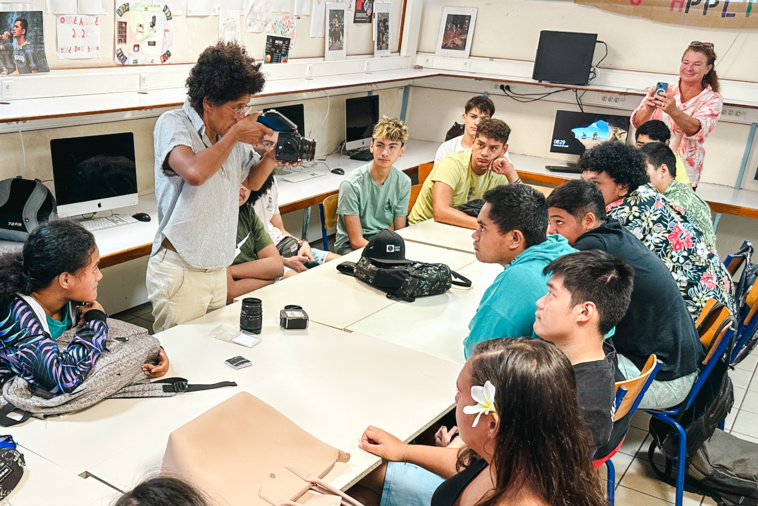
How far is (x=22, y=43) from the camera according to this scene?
3234 mm

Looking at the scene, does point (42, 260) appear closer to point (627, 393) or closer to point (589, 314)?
point (589, 314)

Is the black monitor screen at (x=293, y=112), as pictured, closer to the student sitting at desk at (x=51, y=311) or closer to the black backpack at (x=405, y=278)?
the black backpack at (x=405, y=278)

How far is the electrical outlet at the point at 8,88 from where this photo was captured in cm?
317

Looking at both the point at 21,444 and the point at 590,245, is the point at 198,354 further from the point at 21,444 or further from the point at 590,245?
the point at 590,245

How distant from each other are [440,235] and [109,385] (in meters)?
2.30

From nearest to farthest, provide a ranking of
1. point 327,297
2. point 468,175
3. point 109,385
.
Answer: point 109,385 → point 327,297 → point 468,175

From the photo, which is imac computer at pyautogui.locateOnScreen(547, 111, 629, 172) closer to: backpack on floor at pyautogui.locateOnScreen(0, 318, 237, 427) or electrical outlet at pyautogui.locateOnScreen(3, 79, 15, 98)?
electrical outlet at pyautogui.locateOnScreen(3, 79, 15, 98)

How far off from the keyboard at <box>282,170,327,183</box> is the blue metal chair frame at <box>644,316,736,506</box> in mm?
2922

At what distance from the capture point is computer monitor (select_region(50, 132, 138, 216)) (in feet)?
11.0

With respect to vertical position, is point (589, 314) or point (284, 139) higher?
point (284, 139)

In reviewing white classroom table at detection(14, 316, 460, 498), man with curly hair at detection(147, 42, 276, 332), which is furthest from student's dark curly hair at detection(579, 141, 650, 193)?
man with curly hair at detection(147, 42, 276, 332)

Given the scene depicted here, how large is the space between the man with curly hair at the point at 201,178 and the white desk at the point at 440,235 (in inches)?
56.7

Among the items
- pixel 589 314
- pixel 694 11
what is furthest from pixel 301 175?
pixel 694 11

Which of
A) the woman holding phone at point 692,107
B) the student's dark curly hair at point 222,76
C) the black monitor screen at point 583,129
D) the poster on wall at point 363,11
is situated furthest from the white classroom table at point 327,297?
the black monitor screen at point 583,129
